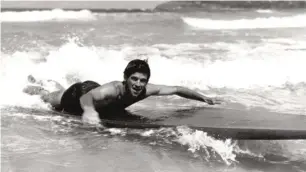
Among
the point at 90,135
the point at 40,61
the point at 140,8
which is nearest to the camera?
the point at 90,135

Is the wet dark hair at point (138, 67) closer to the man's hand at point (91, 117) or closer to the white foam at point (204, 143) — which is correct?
the man's hand at point (91, 117)

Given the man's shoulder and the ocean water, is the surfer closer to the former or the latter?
the man's shoulder

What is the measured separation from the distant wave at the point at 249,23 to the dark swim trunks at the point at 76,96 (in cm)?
1227

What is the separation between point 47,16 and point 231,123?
16.9 m

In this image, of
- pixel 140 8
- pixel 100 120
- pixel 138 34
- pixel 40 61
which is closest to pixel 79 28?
pixel 138 34

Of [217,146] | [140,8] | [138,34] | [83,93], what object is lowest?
[217,146]

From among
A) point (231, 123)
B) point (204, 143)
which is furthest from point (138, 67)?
point (231, 123)

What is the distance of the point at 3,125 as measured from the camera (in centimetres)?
429

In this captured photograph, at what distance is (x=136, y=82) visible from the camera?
378cm

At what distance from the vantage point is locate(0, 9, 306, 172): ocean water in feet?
11.2

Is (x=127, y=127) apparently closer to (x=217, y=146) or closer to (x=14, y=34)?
(x=217, y=146)

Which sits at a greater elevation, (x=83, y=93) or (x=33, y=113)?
(x=83, y=93)

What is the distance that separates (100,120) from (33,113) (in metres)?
1.17

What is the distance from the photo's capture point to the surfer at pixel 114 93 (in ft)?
12.4
